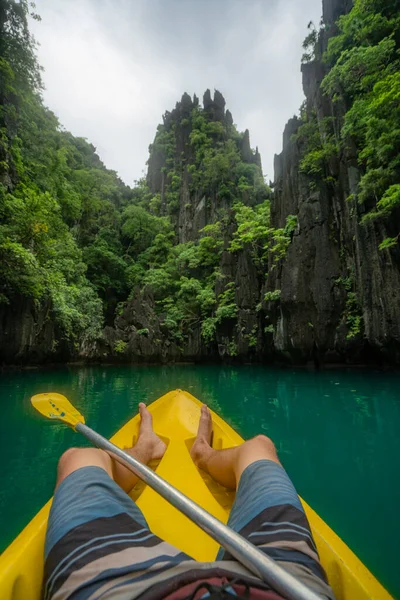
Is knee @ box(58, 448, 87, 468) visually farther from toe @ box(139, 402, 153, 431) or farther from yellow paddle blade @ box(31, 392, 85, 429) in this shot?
yellow paddle blade @ box(31, 392, 85, 429)

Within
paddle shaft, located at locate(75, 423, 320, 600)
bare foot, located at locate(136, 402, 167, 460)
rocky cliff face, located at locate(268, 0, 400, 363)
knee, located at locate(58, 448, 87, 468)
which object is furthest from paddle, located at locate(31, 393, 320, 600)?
rocky cliff face, located at locate(268, 0, 400, 363)

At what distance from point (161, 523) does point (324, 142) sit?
13723 millimetres

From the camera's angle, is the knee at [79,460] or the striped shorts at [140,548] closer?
the striped shorts at [140,548]

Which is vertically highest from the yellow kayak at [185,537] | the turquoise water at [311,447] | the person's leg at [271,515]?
the person's leg at [271,515]

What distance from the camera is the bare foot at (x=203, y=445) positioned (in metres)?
1.64

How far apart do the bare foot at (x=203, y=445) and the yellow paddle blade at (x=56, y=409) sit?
0.96 metres

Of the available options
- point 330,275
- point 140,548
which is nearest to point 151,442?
point 140,548

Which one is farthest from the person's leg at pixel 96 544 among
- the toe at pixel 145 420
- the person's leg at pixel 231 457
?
the toe at pixel 145 420

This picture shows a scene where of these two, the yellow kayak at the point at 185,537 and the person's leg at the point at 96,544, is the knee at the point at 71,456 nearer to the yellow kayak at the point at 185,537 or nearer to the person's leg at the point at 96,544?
the person's leg at the point at 96,544

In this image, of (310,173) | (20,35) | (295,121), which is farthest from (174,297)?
(20,35)

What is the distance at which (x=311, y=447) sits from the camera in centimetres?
283

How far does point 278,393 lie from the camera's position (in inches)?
236

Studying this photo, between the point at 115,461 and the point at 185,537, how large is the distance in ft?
1.50

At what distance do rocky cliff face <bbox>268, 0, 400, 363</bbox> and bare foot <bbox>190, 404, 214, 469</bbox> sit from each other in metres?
8.11
